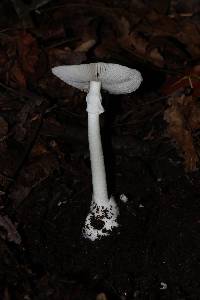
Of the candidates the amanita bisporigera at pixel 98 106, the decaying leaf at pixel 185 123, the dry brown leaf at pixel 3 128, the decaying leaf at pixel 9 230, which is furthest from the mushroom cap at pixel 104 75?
the decaying leaf at pixel 9 230

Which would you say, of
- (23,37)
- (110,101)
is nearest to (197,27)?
(110,101)

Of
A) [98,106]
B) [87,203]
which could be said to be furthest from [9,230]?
[98,106]

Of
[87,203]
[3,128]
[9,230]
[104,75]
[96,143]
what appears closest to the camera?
[104,75]

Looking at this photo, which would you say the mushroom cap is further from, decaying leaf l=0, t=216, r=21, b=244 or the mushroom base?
decaying leaf l=0, t=216, r=21, b=244

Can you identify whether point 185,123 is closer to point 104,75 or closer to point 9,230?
point 104,75

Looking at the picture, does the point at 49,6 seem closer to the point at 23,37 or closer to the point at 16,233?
the point at 23,37

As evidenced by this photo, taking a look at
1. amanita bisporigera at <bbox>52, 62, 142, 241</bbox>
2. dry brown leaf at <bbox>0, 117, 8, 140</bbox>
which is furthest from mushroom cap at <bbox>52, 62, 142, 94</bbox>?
dry brown leaf at <bbox>0, 117, 8, 140</bbox>
